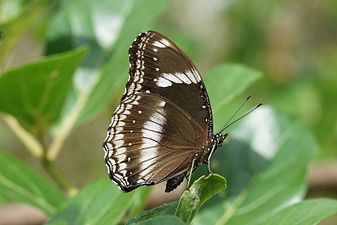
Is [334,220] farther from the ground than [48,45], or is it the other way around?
[48,45]

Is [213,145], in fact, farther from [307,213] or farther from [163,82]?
[307,213]

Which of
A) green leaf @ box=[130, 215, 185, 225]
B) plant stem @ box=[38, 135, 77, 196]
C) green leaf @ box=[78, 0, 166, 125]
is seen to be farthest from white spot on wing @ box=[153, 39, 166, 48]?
green leaf @ box=[130, 215, 185, 225]

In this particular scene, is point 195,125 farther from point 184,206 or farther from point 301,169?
point 184,206

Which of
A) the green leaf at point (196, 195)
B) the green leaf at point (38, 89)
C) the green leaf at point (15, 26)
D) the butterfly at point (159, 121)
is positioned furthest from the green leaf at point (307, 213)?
the green leaf at point (15, 26)

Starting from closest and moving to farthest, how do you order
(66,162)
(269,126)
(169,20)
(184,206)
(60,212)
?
(184,206), (60,212), (269,126), (66,162), (169,20)

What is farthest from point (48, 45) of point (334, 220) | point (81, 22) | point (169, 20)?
point (169, 20)
